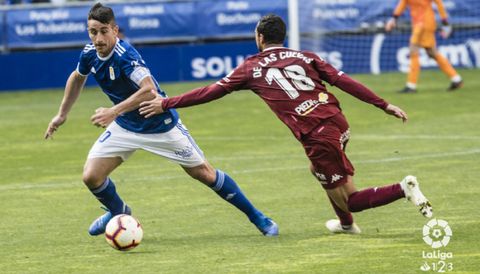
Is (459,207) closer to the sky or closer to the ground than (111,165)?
closer to the ground

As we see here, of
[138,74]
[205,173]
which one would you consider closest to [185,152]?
[205,173]

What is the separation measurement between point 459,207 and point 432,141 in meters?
5.44

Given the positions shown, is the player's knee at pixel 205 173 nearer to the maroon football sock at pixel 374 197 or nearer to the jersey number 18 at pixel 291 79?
Result: the jersey number 18 at pixel 291 79

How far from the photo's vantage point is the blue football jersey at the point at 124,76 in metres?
9.77

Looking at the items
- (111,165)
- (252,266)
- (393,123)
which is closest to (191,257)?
(252,266)

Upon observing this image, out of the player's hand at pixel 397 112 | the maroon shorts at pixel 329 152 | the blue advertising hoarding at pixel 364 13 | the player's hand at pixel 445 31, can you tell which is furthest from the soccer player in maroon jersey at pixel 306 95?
the blue advertising hoarding at pixel 364 13

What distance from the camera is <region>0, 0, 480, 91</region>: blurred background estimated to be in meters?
26.5

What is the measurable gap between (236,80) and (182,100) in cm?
47

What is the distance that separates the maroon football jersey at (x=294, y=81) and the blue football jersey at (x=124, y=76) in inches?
31.2

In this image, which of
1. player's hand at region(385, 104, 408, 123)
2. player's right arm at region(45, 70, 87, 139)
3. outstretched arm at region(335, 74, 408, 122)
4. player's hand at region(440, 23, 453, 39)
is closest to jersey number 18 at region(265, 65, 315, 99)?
outstretched arm at region(335, 74, 408, 122)

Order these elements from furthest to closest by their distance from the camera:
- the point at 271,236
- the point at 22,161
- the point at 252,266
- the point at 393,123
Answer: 1. the point at 393,123
2. the point at 22,161
3. the point at 271,236
4. the point at 252,266

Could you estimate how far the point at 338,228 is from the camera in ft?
32.4

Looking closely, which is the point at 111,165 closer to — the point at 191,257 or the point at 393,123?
the point at 191,257

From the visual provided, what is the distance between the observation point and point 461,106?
20.4 metres
